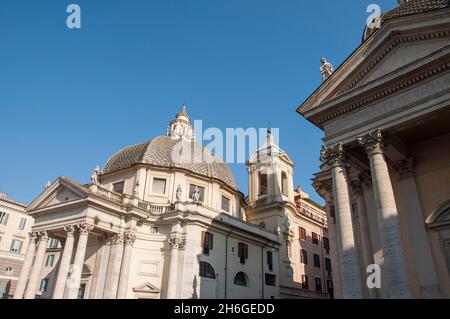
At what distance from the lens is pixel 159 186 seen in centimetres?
3325

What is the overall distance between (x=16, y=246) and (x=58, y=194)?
20022 mm

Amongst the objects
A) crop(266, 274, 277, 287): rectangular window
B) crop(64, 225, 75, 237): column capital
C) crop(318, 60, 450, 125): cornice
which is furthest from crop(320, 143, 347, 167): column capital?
crop(266, 274, 277, 287): rectangular window

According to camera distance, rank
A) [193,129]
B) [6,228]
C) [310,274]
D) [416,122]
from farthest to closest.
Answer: [193,129] < [6,228] < [310,274] < [416,122]

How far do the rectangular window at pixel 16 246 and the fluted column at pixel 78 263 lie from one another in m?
22.7

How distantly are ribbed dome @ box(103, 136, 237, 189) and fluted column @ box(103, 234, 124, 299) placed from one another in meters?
8.62

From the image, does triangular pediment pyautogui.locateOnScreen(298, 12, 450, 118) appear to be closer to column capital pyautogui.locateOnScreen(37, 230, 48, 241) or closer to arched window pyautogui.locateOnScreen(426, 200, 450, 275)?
arched window pyautogui.locateOnScreen(426, 200, 450, 275)

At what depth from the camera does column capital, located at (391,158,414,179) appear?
1572cm

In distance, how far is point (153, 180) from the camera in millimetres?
33312

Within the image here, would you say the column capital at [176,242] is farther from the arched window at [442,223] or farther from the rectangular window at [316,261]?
the rectangular window at [316,261]

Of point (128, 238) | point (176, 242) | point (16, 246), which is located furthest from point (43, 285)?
point (176, 242)

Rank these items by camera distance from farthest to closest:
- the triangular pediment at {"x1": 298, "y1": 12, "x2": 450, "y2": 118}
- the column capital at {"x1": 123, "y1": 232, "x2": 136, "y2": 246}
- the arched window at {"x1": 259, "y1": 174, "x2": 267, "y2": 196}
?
the arched window at {"x1": 259, "y1": 174, "x2": 267, "y2": 196} < the column capital at {"x1": 123, "y1": 232, "x2": 136, "y2": 246} < the triangular pediment at {"x1": 298, "y1": 12, "x2": 450, "y2": 118}
